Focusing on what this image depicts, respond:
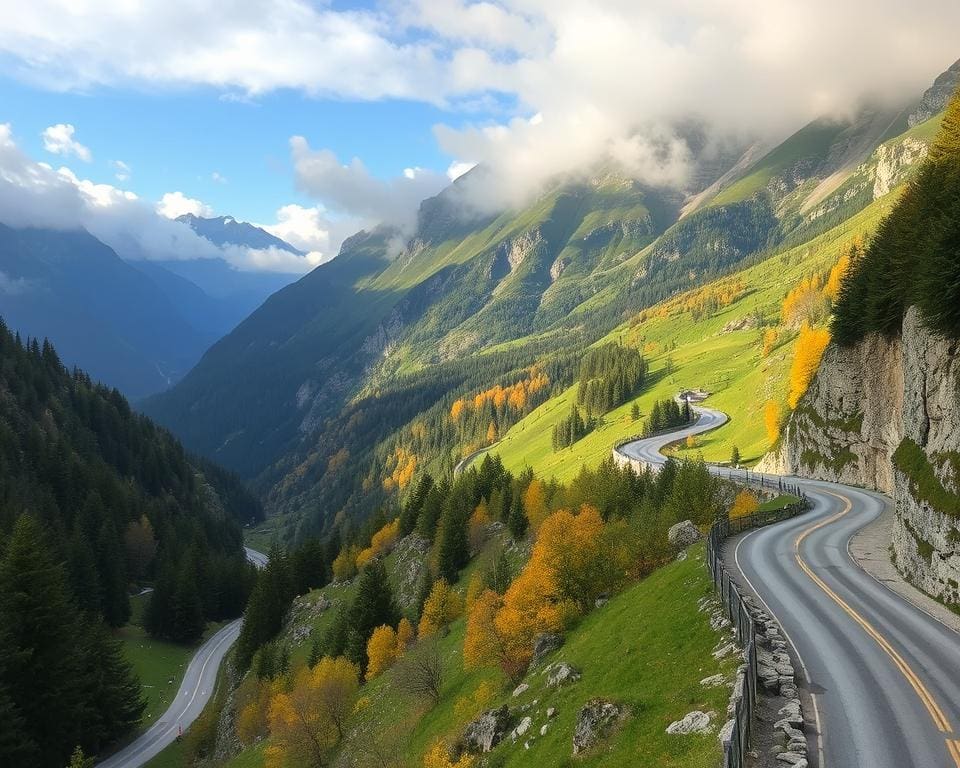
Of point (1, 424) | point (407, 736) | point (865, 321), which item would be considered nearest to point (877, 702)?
point (407, 736)

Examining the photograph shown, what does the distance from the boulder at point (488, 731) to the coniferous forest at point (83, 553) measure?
37709mm

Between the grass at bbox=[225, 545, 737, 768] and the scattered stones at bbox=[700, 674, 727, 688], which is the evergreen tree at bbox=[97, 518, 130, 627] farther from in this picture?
the scattered stones at bbox=[700, 674, 727, 688]

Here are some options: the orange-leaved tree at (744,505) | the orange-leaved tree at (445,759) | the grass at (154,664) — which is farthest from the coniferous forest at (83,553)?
the orange-leaved tree at (744,505)

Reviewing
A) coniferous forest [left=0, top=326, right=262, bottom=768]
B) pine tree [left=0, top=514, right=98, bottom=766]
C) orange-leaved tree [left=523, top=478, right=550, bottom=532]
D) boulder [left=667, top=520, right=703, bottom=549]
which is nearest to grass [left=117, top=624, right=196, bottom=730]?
coniferous forest [left=0, top=326, right=262, bottom=768]

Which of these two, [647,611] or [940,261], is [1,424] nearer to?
[647,611]

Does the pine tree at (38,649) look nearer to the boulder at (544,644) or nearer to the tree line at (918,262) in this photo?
the boulder at (544,644)

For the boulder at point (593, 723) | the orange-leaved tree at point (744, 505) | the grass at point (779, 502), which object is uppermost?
the boulder at point (593, 723)

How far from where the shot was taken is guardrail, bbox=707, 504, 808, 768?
13.9 m

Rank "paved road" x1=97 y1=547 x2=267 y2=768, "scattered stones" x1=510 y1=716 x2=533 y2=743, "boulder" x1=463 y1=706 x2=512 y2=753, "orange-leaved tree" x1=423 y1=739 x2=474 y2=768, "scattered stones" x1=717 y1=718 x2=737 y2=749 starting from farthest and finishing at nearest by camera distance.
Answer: "paved road" x1=97 y1=547 x2=267 y2=768 < "boulder" x1=463 y1=706 x2=512 y2=753 < "orange-leaved tree" x1=423 y1=739 x2=474 y2=768 < "scattered stones" x1=510 y1=716 x2=533 y2=743 < "scattered stones" x1=717 y1=718 x2=737 y2=749

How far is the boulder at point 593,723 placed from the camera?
67.8 feet

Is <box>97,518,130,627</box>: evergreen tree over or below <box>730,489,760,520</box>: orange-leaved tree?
over

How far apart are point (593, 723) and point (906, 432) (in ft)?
107

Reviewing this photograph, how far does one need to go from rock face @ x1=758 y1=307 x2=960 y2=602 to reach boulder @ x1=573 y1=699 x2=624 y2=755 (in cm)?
1990

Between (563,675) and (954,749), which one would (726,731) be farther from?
(563,675)
